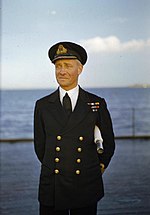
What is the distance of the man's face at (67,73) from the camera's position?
1.79 m

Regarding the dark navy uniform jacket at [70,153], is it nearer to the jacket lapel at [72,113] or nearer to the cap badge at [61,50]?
the jacket lapel at [72,113]

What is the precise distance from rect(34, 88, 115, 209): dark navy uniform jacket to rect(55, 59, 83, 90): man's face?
8 cm

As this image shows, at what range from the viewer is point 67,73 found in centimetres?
179

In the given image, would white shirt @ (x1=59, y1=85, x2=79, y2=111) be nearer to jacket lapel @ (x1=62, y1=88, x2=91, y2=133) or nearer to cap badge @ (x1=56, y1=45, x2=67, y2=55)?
jacket lapel @ (x1=62, y1=88, x2=91, y2=133)

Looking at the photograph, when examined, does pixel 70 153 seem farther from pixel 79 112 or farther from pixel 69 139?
pixel 79 112

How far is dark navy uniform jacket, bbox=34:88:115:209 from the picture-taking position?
1795 millimetres

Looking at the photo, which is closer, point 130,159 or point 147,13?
point 147,13

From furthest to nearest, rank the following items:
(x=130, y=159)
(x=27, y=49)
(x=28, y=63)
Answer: (x=130, y=159)
(x=28, y=63)
(x=27, y=49)

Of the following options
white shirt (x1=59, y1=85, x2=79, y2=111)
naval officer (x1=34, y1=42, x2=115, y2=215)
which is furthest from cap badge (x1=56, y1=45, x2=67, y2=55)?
white shirt (x1=59, y1=85, x2=79, y2=111)

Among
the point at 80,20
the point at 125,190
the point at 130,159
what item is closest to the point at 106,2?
the point at 80,20

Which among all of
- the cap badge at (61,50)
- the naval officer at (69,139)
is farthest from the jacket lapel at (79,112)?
the cap badge at (61,50)

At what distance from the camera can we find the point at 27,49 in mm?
2877

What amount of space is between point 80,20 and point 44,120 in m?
1.29

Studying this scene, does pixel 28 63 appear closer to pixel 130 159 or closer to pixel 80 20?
pixel 80 20
